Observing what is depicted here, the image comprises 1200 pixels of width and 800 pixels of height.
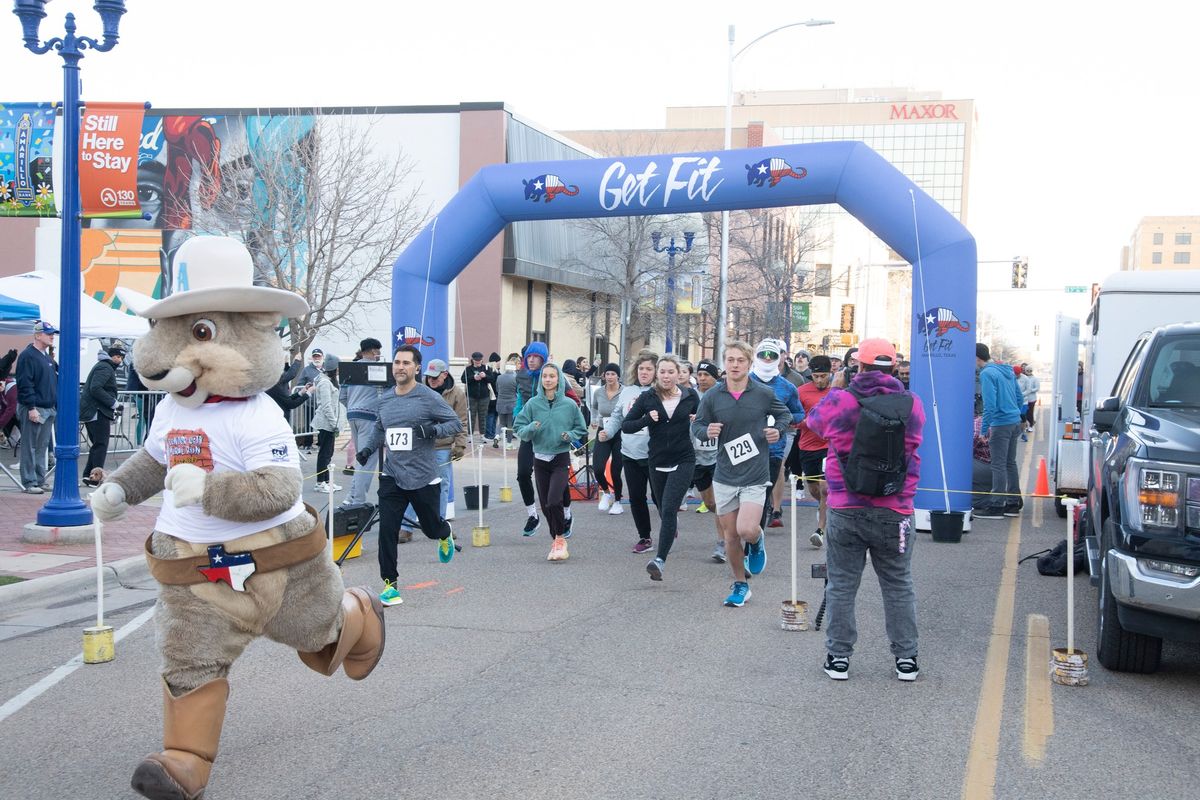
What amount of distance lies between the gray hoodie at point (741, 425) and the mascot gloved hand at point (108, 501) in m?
4.79

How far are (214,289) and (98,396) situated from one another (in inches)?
443

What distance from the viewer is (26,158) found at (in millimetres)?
12898

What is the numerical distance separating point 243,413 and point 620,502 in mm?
10665

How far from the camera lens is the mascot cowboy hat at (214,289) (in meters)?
4.38

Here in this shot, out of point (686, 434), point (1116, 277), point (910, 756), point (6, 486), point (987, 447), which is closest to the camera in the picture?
point (910, 756)

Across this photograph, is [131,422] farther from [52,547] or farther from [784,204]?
[784,204]

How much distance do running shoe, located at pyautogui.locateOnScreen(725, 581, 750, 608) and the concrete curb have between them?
4145 millimetres

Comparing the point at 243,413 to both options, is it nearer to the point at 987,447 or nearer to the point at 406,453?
the point at 406,453

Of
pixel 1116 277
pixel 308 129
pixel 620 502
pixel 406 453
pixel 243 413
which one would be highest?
pixel 308 129

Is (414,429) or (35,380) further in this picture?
(35,380)

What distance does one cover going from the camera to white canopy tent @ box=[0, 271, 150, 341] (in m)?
17.2

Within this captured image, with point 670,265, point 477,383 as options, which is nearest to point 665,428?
point 477,383

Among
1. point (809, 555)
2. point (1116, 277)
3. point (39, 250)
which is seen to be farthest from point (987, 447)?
point (39, 250)

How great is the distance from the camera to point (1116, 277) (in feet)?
39.6
